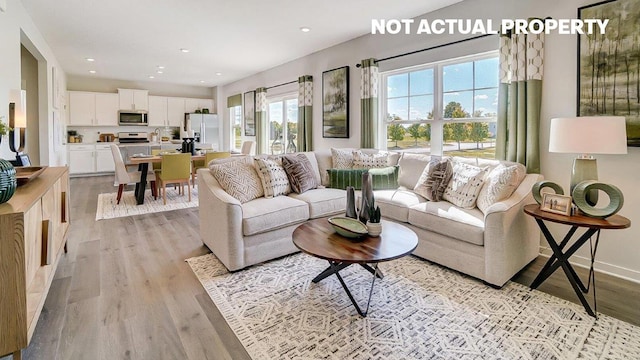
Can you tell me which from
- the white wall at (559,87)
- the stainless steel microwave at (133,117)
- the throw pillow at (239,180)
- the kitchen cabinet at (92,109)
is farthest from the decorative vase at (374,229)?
the kitchen cabinet at (92,109)

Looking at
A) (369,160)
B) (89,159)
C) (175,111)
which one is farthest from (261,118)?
(89,159)

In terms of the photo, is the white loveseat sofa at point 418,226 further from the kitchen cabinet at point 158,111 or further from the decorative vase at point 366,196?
the kitchen cabinet at point 158,111

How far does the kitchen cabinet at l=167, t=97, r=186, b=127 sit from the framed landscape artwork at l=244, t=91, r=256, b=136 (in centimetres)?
253

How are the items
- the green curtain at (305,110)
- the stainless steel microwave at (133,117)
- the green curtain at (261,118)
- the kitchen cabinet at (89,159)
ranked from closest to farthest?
the green curtain at (305,110) < the green curtain at (261,118) < the kitchen cabinet at (89,159) < the stainless steel microwave at (133,117)

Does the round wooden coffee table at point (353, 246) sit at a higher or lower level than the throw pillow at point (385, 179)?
lower

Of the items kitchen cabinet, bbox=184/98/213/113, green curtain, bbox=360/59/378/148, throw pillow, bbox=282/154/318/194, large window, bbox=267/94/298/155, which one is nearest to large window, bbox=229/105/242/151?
kitchen cabinet, bbox=184/98/213/113

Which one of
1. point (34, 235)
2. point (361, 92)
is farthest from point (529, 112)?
point (34, 235)

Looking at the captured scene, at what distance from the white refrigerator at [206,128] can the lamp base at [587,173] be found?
888 cm

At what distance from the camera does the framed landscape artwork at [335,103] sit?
5.22m

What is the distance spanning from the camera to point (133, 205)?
5.23 m

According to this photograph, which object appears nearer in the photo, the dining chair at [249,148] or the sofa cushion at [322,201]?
the sofa cushion at [322,201]

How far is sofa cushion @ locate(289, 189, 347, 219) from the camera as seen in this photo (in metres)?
3.25

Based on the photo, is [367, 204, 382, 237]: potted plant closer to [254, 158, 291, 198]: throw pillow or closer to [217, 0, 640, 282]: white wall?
[254, 158, 291, 198]: throw pillow

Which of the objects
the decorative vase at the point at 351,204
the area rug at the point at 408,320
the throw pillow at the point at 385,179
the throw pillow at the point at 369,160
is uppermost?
the throw pillow at the point at 369,160
